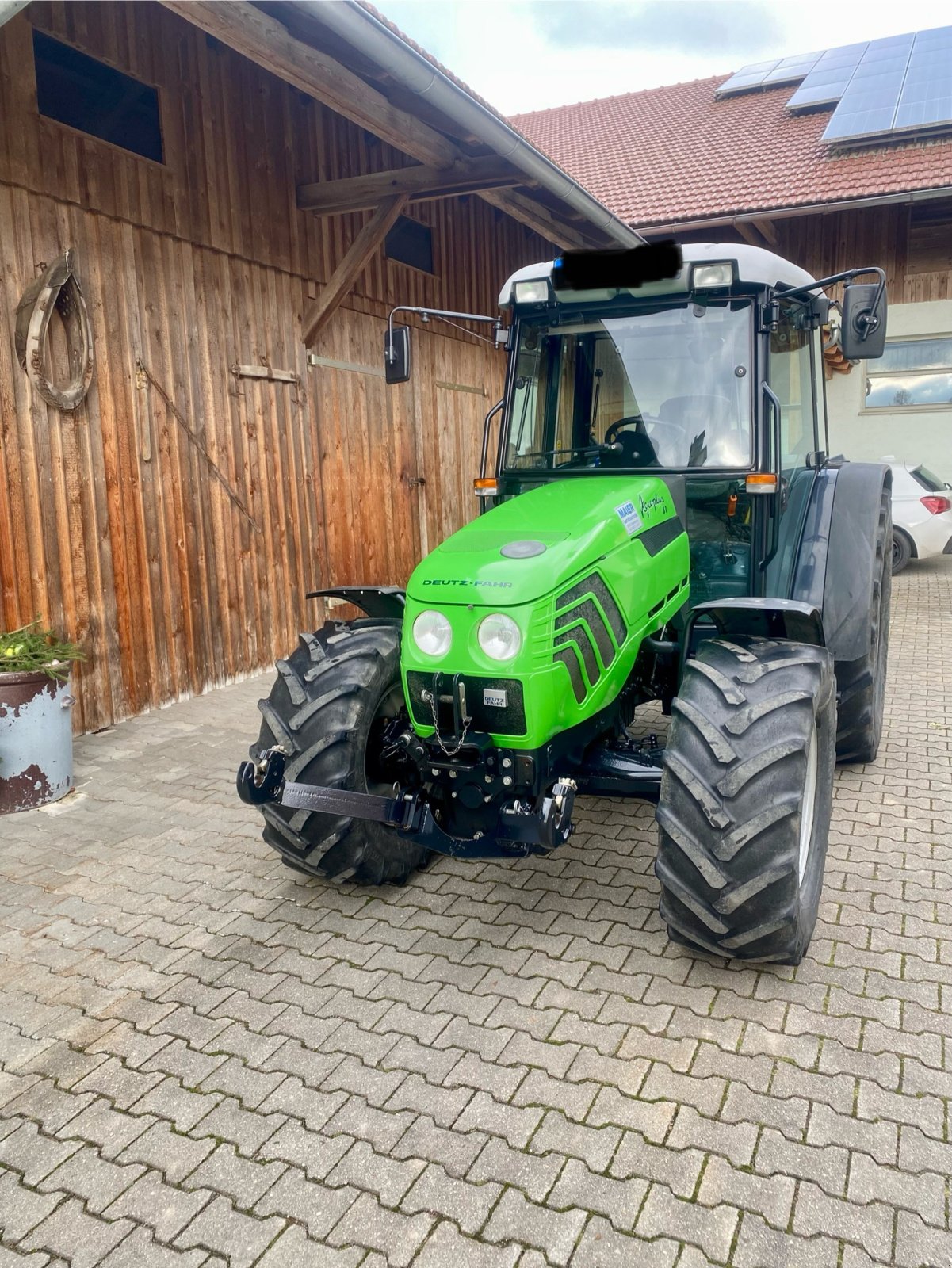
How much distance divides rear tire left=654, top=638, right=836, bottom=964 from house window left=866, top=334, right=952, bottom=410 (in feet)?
34.8

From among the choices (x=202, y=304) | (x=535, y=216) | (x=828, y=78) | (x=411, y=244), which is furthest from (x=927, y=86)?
(x=202, y=304)

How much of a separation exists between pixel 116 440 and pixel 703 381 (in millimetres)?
3739

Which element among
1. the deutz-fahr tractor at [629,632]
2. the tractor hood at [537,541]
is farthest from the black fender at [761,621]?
the tractor hood at [537,541]

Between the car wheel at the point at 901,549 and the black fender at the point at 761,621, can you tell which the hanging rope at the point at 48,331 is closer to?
the black fender at the point at 761,621

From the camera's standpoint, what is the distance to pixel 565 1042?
2.55 m

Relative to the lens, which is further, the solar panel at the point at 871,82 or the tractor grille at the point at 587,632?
the solar panel at the point at 871,82

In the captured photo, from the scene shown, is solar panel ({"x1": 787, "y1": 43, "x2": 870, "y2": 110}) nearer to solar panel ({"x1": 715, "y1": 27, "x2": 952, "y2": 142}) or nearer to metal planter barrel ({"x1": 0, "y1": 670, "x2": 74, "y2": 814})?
solar panel ({"x1": 715, "y1": 27, "x2": 952, "y2": 142})

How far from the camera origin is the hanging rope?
5.03m

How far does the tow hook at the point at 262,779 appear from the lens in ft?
9.53

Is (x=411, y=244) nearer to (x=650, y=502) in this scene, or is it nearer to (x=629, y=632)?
(x=650, y=502)

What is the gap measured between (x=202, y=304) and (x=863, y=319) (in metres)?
4.42

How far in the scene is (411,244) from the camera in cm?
920

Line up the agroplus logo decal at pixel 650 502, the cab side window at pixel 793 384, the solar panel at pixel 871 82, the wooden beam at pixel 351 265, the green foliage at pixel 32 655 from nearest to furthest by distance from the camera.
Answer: the agroplus logo decal at pixel 650 502
the cab side window at pixel 793 384
the green foliage at pixel 32 655
the wooden beam at pixel 351 265
the solar panel at pixel 871 82

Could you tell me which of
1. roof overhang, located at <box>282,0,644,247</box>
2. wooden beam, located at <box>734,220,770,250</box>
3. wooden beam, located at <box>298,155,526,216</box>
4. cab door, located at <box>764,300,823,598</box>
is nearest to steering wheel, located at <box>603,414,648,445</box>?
cab door, located at <box>764,300,823,598</box>
